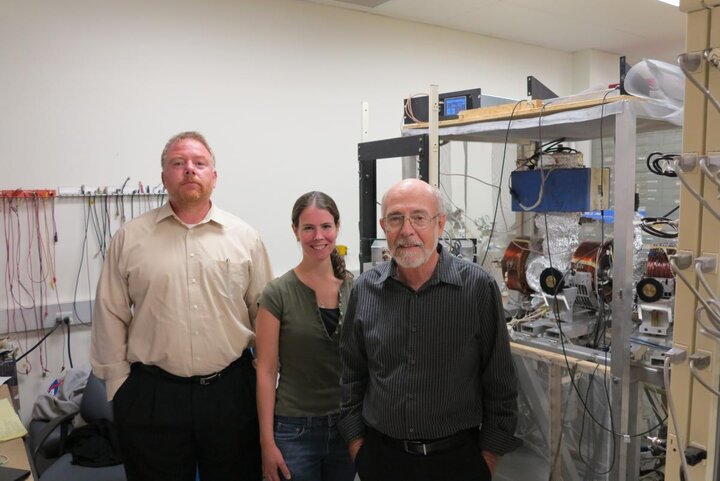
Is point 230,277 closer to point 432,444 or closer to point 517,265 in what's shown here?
point 432,444

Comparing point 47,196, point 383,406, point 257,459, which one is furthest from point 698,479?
point 47,196

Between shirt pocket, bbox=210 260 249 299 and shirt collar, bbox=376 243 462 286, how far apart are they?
1.83ft

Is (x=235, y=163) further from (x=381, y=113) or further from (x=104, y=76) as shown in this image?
(x=381, y=113)

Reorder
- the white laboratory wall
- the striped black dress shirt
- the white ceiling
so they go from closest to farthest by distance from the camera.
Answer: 1. the striped black dress shirt
2. the white laboratory wall
3. the white ceiling

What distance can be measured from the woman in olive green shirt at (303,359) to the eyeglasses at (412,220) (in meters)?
0.24

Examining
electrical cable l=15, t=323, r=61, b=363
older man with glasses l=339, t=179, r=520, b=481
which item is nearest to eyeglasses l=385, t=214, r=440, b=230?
older man with glasses l=339, t=179, r=520, b=481

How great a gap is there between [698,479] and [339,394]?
933 mm

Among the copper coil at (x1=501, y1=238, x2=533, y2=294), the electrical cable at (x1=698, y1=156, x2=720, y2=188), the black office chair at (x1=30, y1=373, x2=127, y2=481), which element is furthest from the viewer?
the copper coil at (x1=501, y1=238, x2=533, y2=294)

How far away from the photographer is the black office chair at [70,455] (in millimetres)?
2305

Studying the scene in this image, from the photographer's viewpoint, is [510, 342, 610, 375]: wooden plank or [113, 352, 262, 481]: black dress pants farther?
[510, 342, 610, 375]: wooden plank

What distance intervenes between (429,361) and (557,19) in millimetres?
4106

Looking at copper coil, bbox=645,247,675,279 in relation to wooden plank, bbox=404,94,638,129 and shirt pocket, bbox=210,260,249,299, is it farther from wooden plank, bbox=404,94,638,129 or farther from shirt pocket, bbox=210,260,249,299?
shirt pocket, bbox=210,260,249,299

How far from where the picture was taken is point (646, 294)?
2.04m

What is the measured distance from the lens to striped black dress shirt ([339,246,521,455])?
1.36m
